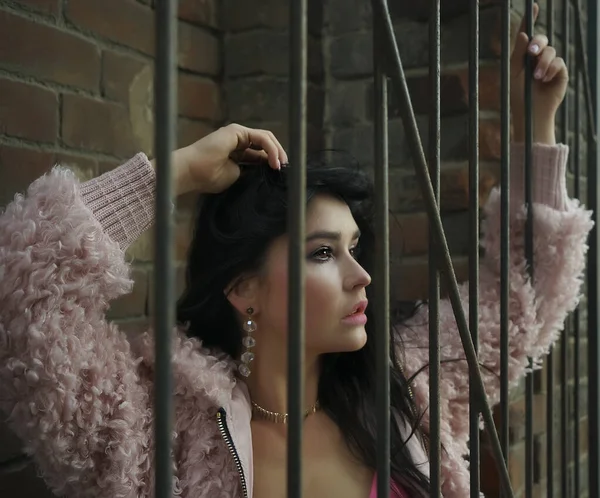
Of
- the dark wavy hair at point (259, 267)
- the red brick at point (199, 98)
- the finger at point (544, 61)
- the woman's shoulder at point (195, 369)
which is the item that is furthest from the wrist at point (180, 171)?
the finger at point (544, 61)

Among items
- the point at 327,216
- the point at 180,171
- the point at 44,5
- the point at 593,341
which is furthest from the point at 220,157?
the point at 593,341

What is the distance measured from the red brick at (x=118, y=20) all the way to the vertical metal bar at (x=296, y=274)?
2.44 feet

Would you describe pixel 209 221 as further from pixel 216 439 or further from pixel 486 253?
pixel 486 253

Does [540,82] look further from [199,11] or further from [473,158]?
[199,11]

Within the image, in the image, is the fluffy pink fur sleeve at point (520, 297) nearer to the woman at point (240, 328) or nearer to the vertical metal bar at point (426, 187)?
the woman at point (240, 328)

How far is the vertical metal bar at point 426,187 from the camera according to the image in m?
0.51

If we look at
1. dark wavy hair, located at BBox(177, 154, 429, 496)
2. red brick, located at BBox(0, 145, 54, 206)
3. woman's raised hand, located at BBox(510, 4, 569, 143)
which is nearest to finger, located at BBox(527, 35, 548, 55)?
woman's raised hand, located at BBox(510, 4, 569, 143)

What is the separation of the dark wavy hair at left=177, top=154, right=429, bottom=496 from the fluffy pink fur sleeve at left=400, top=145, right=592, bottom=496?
0.09 m

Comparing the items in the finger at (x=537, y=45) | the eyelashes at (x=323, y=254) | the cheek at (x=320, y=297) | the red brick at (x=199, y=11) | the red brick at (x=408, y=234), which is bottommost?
the cheek at (x=320, y=297)

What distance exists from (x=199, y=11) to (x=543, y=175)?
2.35 ft

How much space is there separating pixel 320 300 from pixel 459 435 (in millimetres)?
386

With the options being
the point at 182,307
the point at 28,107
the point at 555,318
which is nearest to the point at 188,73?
the point at 28,107

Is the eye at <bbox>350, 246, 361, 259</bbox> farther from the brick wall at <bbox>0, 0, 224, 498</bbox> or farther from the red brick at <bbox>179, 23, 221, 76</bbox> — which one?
the red brick at <bbox>179, 23, 221, 76</bbox>

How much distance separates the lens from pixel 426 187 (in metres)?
0.53
